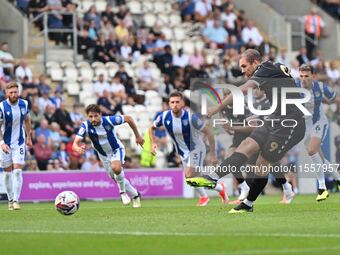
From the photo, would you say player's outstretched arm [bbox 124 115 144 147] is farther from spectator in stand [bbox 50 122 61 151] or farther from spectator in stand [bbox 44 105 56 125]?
spectator in stand [bbox 44 105 56 125]

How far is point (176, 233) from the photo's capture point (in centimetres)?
1305

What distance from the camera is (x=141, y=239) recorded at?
40.6 feet

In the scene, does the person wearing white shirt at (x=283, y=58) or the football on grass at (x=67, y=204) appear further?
the person wearing white shirt at (x=283, y=58)

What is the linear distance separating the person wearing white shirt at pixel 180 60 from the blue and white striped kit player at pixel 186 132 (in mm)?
11720

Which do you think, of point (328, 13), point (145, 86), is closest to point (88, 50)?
point (145, 86)

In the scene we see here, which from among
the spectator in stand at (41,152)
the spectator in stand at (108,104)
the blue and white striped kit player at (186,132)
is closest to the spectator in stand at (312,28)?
the spectator in stand at (108,104)

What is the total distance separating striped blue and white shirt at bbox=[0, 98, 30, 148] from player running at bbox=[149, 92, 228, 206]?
247cm

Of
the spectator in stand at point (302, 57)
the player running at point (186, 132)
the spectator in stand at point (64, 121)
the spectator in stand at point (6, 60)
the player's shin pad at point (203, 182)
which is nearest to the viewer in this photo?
the player's shin pad at point (203, 182)

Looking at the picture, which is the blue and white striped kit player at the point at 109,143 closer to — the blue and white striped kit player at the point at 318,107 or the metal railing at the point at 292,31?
the blue and white striped kit player at the point at 318,107

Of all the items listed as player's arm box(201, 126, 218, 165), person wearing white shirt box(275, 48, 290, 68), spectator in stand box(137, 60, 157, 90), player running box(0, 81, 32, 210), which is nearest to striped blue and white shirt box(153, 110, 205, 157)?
player's arm box(201, 126, 218, 165)

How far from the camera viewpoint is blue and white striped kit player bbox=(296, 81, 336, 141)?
20.7m

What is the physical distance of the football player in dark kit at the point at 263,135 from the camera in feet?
51.0

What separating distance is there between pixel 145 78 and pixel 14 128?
39.6 feet

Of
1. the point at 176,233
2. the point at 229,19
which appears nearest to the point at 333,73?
the point at 229,19
